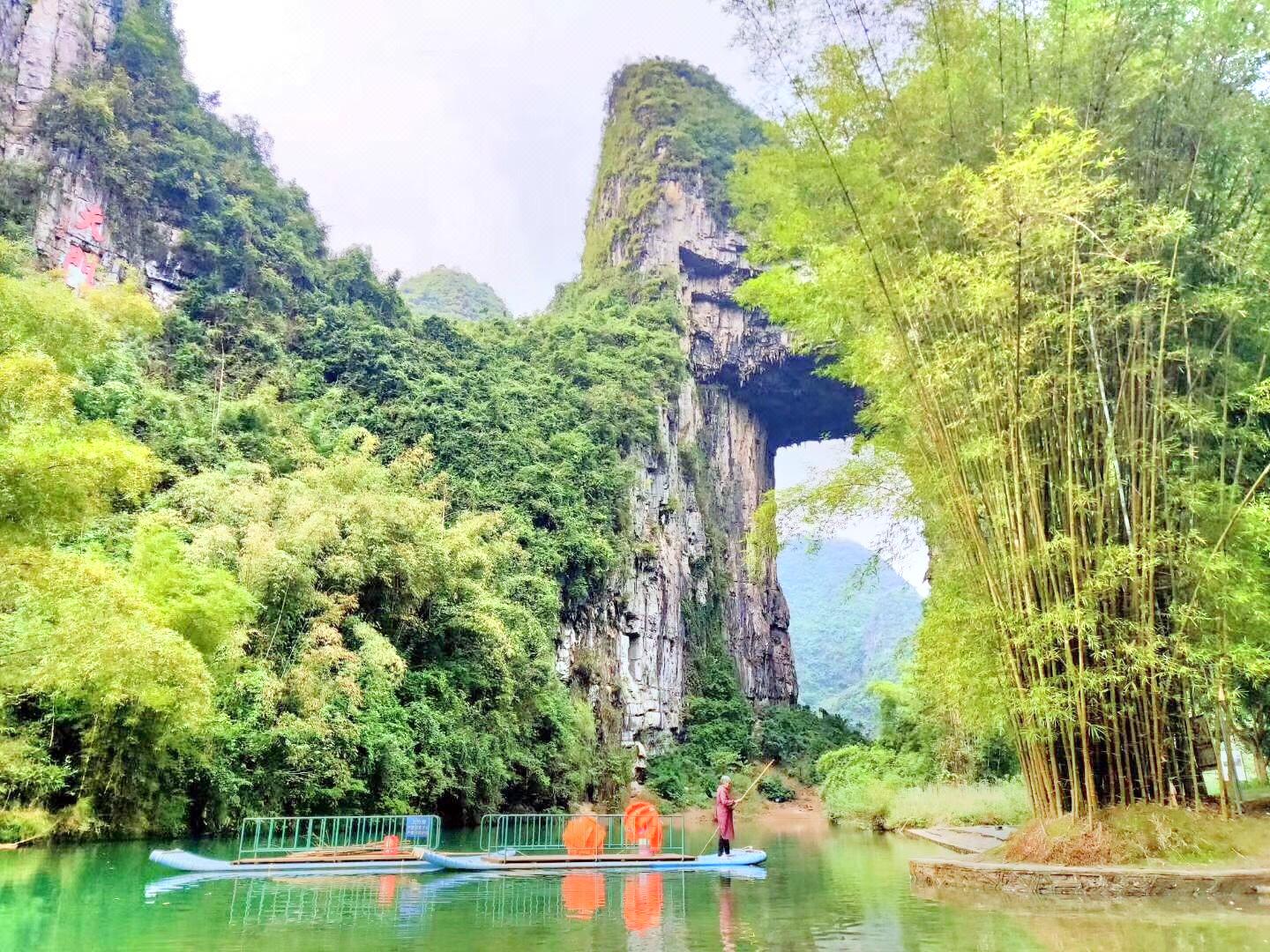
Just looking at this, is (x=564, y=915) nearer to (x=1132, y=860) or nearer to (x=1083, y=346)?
(x=1132, y=860)

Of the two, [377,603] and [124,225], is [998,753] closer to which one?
[377,603]

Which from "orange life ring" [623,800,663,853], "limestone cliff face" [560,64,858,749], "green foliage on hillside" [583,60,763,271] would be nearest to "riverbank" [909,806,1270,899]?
"orange life ring" [623,800,663,853]

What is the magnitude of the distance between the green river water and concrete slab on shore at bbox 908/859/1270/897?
364mm

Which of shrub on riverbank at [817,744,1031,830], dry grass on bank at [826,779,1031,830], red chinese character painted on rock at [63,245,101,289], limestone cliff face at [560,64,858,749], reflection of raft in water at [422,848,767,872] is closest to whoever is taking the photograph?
reflection of raft in water at [422,848,767,872]

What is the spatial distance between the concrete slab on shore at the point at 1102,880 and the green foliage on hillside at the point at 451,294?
181 feet

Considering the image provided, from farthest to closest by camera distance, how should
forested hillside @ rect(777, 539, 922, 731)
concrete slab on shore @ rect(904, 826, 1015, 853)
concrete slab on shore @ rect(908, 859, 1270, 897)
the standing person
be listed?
forested hillside @ rect(777, 539, 922, 731) → concrete slab on shore @ rect(904, 826, 1015, 853) → the standing person → concrete slab on shore @ rect(908, 859, 1270, 897)

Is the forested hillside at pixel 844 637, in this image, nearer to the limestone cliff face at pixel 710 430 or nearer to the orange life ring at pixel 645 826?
the limestone cliff face at pixel 710 430

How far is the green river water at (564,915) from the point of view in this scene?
4.31 m

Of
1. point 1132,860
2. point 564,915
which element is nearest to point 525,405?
point 564,915

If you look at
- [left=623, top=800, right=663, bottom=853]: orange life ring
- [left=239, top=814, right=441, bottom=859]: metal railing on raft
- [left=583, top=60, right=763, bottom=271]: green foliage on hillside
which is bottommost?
[left=239, top=814, right=441, bottom=859]: metal railing on raft

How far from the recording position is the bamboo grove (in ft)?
21.6

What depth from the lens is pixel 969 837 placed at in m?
11.0

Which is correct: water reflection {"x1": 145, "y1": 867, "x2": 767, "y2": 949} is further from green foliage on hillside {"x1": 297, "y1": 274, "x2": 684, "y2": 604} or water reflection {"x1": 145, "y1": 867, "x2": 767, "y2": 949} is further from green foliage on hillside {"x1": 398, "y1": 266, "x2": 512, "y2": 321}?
green foliage on hillside {"x1": 398, "y1": 266, "x2": 512, "y2": 321}

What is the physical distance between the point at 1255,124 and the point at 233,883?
10.3 m
